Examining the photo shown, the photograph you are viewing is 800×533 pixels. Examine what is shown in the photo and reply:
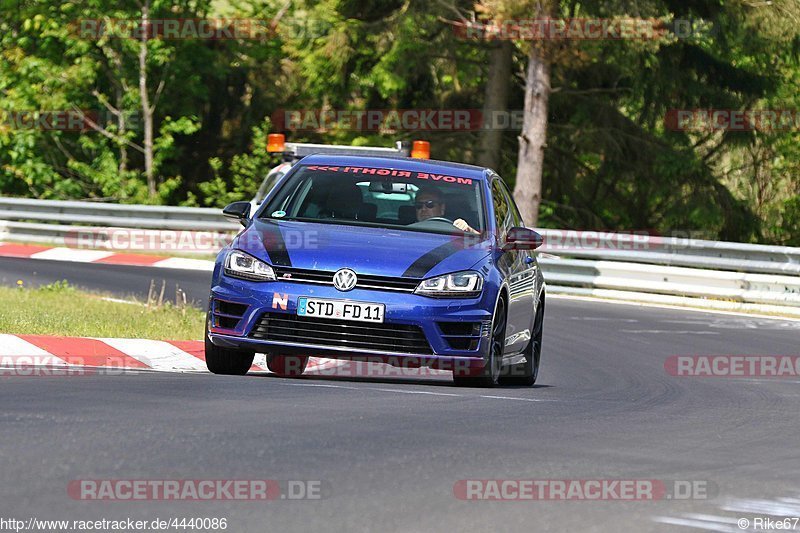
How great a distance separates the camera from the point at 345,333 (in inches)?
393

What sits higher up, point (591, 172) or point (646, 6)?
point (646, 6)

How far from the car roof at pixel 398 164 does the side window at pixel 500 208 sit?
0.67 feet

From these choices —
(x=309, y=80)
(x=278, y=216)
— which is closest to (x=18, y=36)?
(x=309, y=80)

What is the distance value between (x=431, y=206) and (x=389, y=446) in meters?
4.28

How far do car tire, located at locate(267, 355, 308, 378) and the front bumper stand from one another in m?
2.02

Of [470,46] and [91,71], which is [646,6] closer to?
[470,46]

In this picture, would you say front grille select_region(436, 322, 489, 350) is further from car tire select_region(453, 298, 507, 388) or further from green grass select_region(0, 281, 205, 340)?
green grass select_region(0, 281, 205, 340)

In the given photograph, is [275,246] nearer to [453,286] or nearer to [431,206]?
[453,286]

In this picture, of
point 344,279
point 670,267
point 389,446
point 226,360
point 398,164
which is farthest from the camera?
point 670,267

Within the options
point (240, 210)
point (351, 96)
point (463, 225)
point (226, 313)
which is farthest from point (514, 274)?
point (351, 96)

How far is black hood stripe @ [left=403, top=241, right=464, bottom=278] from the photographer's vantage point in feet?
32.9

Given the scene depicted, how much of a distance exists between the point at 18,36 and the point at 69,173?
3.37 meters

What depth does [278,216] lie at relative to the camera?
11109mm

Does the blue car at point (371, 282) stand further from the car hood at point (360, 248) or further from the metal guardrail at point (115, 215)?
the metal guardrail at point (115, 215)
